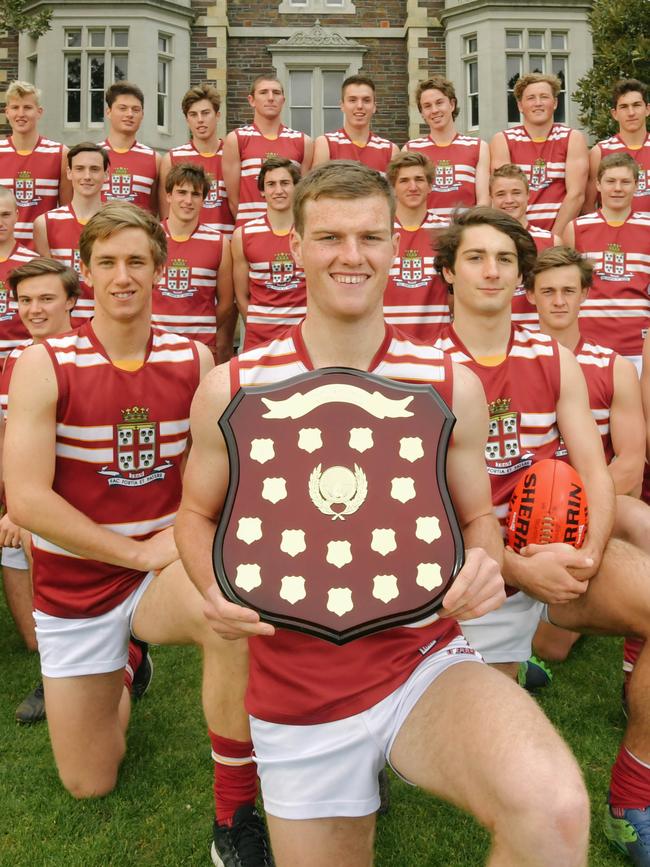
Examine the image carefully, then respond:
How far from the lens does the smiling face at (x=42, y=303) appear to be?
4.66m

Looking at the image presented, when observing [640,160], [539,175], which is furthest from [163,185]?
[640,160]

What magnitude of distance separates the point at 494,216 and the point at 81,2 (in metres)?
17.4

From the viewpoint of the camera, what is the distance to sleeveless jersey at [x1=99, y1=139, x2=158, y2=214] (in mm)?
7383

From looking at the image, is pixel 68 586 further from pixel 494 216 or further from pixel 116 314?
pixel 494 216

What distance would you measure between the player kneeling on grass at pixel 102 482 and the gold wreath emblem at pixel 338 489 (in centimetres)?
119

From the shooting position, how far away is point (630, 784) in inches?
115

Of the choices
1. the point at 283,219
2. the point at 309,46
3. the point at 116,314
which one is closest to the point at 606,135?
the point at 309,46

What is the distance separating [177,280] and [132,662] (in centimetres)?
331

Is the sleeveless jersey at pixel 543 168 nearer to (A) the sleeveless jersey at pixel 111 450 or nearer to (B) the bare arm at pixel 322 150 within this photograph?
(B) the bare arm at pixel 322 150

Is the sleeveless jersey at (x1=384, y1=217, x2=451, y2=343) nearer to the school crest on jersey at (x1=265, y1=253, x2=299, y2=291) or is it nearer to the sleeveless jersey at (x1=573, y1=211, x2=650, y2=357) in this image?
the school crest on jersey at (x1=265, y1=253, x2=299, y2=291)

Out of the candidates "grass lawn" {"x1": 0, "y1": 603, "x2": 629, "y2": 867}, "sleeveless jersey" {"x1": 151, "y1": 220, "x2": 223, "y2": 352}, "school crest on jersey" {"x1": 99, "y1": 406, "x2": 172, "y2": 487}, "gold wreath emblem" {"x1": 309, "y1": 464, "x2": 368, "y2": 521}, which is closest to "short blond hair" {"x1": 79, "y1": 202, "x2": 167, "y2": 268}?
"school crest on jersey" {"x1": 99, "y1": 406, "x2": 172, "y2": 487}

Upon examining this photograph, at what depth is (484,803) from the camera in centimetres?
189

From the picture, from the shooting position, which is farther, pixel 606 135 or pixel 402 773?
pixel 606 135

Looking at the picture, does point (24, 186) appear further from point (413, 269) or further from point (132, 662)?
point (132, 662)
